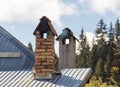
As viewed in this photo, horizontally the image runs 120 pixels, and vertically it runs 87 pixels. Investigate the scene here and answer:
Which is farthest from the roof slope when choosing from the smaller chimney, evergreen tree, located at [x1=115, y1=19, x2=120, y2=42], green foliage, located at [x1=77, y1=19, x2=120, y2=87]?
evergreen tree, located at [x1=115, y1=19, x2=120, y2=42]

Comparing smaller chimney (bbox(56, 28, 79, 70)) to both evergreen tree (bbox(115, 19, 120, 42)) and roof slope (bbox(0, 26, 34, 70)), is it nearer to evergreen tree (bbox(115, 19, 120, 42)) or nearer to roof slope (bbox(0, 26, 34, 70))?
roof slope (bbox(0, 26, 34, 70))

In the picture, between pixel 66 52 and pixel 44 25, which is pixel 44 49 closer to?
pixel 44 25

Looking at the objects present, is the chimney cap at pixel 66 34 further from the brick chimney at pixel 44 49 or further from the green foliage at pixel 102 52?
the green foliage at pixel 102 52

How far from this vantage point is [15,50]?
1605cm

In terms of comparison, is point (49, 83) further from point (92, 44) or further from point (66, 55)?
point (92, 44)

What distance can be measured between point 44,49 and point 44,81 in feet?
3.84

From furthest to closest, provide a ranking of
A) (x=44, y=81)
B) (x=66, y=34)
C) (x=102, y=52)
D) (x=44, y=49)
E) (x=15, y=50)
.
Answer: (x=102, y=52) → (x=15, y=50) → (x=66, y=34) → (x=44, y=49) → (x=44, y=81)

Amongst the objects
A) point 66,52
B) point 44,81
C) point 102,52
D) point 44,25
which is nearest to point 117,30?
point 102,52

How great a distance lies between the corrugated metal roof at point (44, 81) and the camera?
12336 mm

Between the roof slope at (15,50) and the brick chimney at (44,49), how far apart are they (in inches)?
90.3

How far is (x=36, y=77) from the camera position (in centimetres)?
1285

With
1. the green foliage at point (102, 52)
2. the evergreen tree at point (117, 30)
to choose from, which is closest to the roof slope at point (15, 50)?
the green foliage at point (102, 52)

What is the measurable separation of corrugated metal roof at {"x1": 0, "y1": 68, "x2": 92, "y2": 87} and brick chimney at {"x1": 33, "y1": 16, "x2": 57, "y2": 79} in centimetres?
28

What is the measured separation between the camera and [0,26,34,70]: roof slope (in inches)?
619
